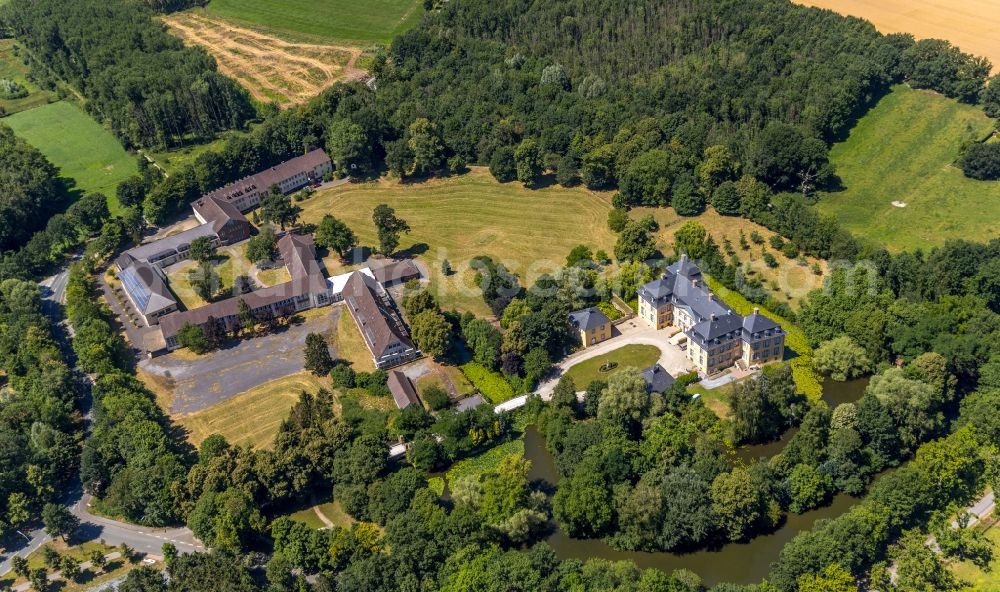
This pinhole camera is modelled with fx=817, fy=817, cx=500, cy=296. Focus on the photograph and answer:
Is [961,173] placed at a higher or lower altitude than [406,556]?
higher

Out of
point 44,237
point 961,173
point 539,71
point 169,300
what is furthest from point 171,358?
point 961,173

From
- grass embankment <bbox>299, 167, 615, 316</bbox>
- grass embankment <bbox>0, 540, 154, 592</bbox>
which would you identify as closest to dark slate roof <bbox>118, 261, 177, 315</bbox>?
grass embankment <bbox>299, 167, 615, 316</bbox>

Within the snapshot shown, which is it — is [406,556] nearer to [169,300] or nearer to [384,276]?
[384,276]

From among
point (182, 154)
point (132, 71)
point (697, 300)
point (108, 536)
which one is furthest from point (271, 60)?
point (108, 536)

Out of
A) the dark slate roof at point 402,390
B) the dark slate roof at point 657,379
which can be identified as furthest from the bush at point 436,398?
the dark slate roof at point 657,379

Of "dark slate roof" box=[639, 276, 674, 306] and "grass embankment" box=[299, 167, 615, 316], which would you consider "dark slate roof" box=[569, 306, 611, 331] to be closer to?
"dark slate roof" box=[639, 276, 674, 306]
